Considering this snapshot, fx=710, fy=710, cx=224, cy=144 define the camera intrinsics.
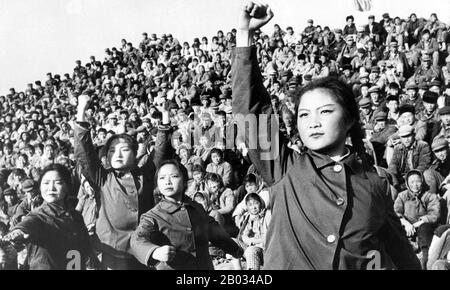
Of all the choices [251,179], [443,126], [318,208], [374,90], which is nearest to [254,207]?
[251,179]

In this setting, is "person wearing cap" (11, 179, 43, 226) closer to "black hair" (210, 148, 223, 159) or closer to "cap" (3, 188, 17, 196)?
"cap" (3, 188, 17, 196)

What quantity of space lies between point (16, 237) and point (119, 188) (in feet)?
3.05

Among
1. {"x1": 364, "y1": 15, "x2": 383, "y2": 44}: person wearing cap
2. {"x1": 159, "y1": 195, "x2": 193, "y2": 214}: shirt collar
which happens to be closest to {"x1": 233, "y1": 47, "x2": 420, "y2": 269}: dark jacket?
{"x1": 159, "y1": 195, "x2": 193, "y2": 214}: shirt collar

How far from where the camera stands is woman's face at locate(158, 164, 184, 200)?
429 cm

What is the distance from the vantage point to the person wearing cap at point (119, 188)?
16.1 ft

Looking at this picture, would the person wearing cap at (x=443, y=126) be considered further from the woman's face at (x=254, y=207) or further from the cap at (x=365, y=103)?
the woman's face at (x=254, y=207)

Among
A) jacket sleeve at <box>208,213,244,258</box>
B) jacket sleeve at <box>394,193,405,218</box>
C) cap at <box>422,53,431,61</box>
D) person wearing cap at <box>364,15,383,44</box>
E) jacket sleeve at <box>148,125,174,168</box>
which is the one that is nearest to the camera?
jacket sleeve at <box>208,213,244,258</box>

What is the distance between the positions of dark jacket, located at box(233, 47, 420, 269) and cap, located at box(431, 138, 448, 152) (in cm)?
402

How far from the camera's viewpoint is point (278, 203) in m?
2.80

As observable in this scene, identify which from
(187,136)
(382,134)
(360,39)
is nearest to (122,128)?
(187,136)

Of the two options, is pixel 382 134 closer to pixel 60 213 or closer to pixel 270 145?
pixel 60 213

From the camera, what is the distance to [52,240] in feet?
15.1

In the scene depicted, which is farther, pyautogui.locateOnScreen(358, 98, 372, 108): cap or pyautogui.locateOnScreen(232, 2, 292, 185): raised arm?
pyautogui.locateOnScreen(358, 98, 372, 108): cap

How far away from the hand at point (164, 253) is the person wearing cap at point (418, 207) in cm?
246
